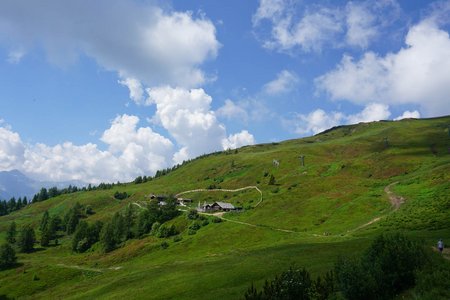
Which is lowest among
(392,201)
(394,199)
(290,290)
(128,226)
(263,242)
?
(263,242)

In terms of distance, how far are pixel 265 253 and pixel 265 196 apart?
108221 millimetres

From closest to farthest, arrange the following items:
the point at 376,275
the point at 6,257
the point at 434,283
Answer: the point at 434,283, the point at 376,275, the point at 6,257

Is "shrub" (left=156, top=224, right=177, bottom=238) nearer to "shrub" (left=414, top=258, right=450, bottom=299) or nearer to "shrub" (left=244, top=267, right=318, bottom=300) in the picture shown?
"shrub" (left=244, top=267, right=318, bottom=300)

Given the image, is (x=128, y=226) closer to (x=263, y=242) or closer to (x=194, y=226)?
(x=194, y=226)

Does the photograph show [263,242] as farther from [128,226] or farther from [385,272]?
[128,226]

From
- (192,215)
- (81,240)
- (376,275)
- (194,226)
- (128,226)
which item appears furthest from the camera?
(81,240)

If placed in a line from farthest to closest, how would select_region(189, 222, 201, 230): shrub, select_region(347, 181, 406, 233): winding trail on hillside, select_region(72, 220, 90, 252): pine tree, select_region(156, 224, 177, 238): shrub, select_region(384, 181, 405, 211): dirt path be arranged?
1. select_region(72, 220, 90, 252): pine tree
2. select_region(156, 224, 177, 238): shrub
3. select_region(189, 222, 201, 230): shrub
4. select_region(384, 181, 405, 211): dirt path
5. select_region(347, 181, 406, 233): winding trail on hillside

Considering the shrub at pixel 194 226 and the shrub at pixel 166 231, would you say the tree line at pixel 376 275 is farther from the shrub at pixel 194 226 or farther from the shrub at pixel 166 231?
the shrub at pixel 166 231

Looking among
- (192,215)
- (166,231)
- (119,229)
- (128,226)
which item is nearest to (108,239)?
(119,229)

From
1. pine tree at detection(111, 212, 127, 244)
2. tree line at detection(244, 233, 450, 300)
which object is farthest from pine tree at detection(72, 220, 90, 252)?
tree line at detection(244, 233, 450, 300)

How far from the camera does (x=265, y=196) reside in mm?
180250

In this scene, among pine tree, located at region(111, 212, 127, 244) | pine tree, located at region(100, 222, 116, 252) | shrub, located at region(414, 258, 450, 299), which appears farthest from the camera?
pine tree, located at region(111, 212, 127, 244)

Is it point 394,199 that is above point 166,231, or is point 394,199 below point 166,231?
above

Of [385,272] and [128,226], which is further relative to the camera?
[128,226]
